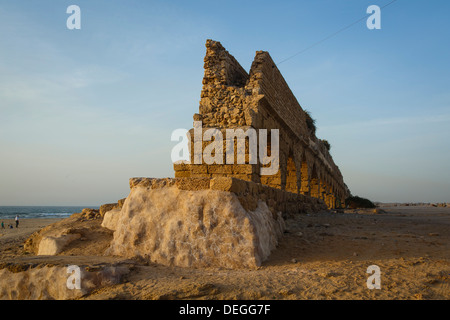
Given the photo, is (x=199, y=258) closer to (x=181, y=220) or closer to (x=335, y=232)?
(x=181, y=220)

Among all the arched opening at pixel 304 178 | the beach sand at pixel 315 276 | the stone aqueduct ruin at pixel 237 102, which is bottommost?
the beach sand at pixel 315 276

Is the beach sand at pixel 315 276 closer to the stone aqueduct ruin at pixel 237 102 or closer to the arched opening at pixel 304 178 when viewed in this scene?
the stone aqueduct ruin at pixel 237 102

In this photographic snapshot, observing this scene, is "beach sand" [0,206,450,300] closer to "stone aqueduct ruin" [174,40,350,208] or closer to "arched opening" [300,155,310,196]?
"stone aqueduct ruin" [174,40,350,208]

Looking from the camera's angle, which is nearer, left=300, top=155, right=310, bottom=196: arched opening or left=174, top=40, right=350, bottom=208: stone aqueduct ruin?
left=174, top=40, right=350, bottom=208: stone aqueduct ruin

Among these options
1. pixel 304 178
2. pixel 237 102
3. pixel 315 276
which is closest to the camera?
pixel 315 276

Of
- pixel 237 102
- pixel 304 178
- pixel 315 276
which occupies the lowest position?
pixel 315 276

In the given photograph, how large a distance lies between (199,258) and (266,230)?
1.00 meters

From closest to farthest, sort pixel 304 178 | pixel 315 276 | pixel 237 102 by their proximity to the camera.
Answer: pixel 315 276 < pixel 237 102 < pixel 304 178

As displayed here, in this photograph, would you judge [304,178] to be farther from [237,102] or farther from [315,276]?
[315,276]

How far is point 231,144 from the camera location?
25.7 feet

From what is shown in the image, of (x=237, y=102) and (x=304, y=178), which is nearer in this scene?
(x=237, y=102)

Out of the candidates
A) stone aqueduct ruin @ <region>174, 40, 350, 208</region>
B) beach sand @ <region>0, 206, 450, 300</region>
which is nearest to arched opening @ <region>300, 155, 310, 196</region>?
stone aqueduct ruin @ <region>174, 40, 350, 208</region>

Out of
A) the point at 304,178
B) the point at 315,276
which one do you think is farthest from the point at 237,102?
the point at 304,178

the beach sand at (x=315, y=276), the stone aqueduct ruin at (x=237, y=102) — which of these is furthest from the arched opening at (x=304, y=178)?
the beach sand at (x=315, y=276)
